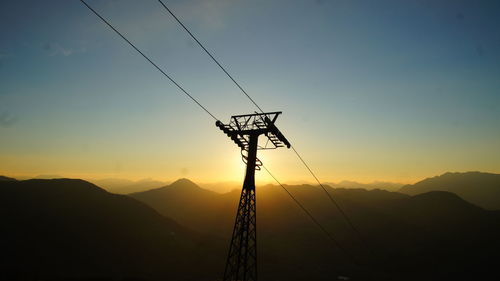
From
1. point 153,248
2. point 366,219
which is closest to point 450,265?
point 366,219

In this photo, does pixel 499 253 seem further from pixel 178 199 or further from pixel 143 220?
pixel 178 199

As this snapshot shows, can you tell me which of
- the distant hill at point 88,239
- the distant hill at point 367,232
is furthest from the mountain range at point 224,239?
the distant hill at point 367,232

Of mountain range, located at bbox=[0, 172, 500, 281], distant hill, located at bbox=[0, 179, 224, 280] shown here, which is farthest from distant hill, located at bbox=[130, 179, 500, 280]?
distant hill, located at bbox=[0, 179, 224, 280]

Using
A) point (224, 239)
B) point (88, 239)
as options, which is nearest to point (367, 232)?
point (224, 239)

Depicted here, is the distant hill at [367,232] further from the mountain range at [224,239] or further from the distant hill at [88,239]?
the distant hill at [88,239]

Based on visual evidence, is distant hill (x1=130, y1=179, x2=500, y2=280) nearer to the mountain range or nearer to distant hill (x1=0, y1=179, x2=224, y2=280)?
the mountain range

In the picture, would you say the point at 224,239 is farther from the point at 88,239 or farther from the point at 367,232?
→ the point at 367,232
